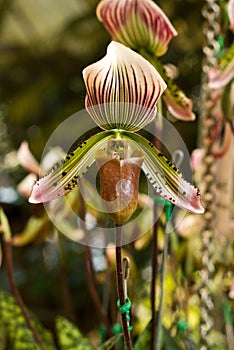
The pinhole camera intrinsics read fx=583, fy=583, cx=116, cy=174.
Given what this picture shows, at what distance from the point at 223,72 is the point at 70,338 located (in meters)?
0.28

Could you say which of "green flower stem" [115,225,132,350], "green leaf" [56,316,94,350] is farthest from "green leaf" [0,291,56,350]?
"green flower stem" [115,225,132,350]

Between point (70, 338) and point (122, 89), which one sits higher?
point (122, 89)

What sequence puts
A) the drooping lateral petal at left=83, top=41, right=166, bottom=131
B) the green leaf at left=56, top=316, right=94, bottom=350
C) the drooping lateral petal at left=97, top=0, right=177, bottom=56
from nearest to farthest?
the drooping lateral petal at left=83, top=41, right=166, bottom=131
the drooping lateral petal at left=97, top=0, right=177, bottom=56
the green leaf at left=56, top=316, right=94, bottom=350

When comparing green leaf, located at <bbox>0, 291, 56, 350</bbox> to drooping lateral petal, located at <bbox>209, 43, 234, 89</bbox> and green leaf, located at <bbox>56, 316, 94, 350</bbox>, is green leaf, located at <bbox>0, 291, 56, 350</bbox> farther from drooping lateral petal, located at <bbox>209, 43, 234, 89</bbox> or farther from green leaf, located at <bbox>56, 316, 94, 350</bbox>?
drooping lateral petal, located at <bbox>209, 43, 234, 89</bbox>

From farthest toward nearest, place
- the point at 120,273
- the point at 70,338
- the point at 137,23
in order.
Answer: the point at 70,338, the point at 137,23, the point at 120,273

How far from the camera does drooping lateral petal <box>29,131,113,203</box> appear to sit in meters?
0.33

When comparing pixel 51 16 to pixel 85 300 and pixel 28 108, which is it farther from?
pixel 85 300

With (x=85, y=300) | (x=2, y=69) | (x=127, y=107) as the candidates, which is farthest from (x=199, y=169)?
(x=2, y=69)

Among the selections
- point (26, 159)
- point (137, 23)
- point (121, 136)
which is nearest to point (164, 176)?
point (121, 136)

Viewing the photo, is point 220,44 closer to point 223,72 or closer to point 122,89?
point 223,72

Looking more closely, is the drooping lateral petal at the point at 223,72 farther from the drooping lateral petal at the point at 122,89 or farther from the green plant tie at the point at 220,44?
the drooping lateral petal at the point at 122,89

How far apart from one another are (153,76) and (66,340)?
320 mm

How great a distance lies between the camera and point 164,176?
1.10 ft

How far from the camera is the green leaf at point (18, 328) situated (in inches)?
21.8
